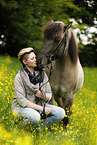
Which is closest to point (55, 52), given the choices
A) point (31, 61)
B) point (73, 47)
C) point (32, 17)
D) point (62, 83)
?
point (73, 47)

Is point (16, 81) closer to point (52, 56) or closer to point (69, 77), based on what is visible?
point (52, 56)

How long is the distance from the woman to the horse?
0.20 m

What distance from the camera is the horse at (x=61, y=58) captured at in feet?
11.5

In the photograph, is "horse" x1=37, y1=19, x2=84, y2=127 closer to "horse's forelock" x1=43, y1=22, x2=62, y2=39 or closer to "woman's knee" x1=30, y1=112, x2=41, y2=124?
"horse's forelock" x1=43, y1=22, x2=62, y2=39

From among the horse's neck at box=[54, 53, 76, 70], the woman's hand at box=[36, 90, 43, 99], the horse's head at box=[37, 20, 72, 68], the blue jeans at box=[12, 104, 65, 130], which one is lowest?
the blue jeans at box=[12, 104, 65, 130]

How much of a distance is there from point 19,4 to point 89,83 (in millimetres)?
6204

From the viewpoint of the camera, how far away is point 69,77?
3986 millimetres

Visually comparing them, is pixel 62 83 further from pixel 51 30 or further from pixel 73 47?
pixel 51 30

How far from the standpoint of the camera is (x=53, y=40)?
3531 mm

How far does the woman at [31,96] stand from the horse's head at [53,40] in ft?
0.97

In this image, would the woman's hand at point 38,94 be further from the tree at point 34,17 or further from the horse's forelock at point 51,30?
the tree at point 34,17

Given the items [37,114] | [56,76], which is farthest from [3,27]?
[37,114]

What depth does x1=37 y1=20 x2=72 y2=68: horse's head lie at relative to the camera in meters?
3.46

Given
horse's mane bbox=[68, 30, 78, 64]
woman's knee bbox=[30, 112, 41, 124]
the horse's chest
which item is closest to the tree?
horse's mane bbox=[68, 30, 78, 64]
